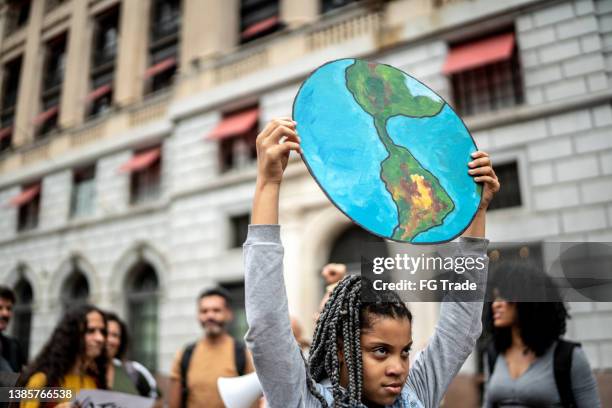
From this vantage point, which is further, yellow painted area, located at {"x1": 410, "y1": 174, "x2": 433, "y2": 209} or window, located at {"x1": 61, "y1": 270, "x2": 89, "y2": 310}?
window, located at {"x1": 61, "y1": 270, "x2": 89, "y2": 310}

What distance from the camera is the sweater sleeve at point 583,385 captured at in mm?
2553

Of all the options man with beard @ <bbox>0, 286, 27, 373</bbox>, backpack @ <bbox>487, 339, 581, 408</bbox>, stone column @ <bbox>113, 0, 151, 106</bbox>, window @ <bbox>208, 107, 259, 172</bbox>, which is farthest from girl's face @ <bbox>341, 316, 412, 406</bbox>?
stone column @ <bbox>113, 0, 151, 106</bbox>

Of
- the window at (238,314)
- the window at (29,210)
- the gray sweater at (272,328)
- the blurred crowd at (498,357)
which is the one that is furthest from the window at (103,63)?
the gray sweater at (272,328)

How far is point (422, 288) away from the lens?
71.1 inches

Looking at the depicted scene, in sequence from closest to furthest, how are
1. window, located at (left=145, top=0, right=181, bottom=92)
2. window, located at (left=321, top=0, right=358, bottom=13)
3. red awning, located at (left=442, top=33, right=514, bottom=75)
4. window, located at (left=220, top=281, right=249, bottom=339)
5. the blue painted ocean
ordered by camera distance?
the blue painted ocean < red awning, located at (left=442, top=33, right=514, bottom=75) < window, located at (left=220, top=281, right=249, bottom=339) < window, located at (left=321, top=0, right=358, bottom=13) < window, located at (left=145, top=0, right=181, bottom=92)

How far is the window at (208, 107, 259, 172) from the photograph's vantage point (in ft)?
39.3

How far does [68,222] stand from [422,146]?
15.5 meters

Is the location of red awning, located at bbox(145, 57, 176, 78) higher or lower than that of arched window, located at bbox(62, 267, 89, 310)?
higher

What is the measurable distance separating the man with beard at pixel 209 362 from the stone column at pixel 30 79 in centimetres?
781

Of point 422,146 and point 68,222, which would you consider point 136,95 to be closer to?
point 68,222

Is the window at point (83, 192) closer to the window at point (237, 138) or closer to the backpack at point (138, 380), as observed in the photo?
the window at point (237, 138)

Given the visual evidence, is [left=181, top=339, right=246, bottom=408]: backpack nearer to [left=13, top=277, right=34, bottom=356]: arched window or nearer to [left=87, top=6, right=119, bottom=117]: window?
[left=87, top=6, right=119, bottom=117]: window

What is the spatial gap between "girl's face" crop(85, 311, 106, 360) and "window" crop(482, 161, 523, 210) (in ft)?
23.7

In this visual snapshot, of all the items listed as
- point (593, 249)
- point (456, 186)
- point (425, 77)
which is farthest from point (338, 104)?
point (425, 77)
